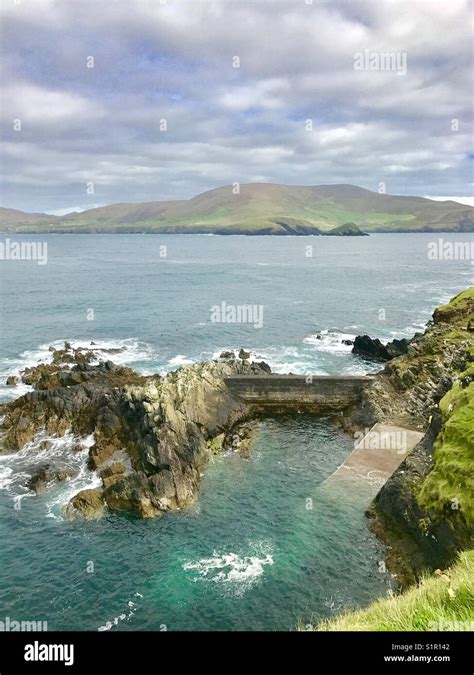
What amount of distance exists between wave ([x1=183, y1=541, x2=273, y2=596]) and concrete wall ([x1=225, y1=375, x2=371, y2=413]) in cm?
1890

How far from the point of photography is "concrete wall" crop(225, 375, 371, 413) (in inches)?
1697

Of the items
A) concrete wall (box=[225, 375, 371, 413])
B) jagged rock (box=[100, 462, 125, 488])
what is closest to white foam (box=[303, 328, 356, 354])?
concrete wall (box=[225, 375, 371, 413])

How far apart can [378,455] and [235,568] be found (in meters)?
14.6

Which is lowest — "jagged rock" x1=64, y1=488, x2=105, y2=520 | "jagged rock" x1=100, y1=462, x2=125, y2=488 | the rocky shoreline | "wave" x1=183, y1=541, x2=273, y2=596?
"wave" x1=183, y1=541, x2=273, y2=596

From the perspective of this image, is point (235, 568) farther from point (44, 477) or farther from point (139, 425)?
point (44, 477)

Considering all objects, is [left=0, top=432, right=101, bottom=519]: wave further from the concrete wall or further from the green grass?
the green grass

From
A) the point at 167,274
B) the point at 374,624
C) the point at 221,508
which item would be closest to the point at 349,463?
the point at 221,508

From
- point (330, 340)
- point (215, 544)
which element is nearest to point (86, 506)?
point (215, 544)

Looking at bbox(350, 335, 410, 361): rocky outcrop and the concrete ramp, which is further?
bbox(350, 335, 410, 361): rocky outcrop

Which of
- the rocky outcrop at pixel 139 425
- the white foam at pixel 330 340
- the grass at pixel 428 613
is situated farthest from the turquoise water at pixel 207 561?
the white foam at pixel 330 340

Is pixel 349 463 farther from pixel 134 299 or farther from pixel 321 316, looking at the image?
pixel 134 299

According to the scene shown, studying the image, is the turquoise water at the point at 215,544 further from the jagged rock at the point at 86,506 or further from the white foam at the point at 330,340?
the white foam at the point at 330,340

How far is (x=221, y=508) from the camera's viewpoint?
93.0ft

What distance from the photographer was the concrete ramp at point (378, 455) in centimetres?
3112
